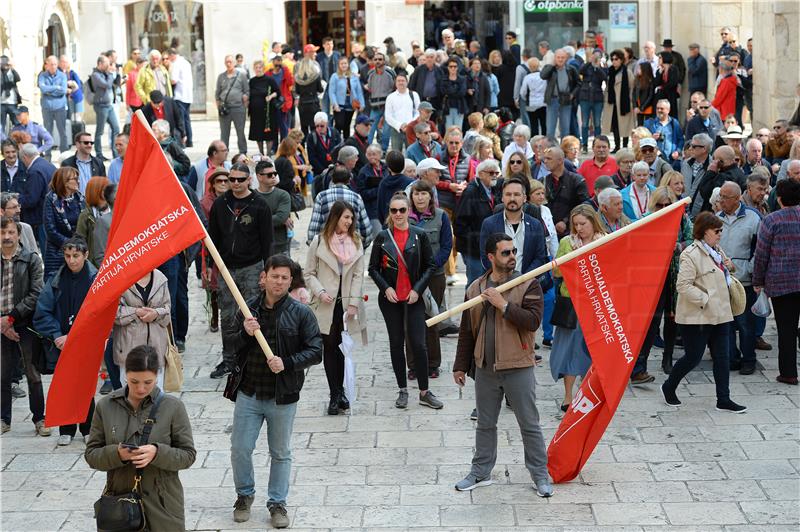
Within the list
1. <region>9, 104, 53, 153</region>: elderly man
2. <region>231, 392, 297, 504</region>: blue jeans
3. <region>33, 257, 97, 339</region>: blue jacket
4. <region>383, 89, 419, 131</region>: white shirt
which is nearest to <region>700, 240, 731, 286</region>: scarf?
<region>231, 392, 297, 504</region>: blue jeans

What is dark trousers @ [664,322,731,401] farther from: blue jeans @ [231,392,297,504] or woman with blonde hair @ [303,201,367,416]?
blue jeans @ [231,392,297,504]

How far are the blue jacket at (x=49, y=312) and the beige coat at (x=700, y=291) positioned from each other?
4572 mm

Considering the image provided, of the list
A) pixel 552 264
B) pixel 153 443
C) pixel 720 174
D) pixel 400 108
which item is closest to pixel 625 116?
pixel 400 108

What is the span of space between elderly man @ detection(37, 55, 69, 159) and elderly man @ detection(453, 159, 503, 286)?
39.9 ft

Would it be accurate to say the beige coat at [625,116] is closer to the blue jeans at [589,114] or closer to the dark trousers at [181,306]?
the blue jeans at [589,114]

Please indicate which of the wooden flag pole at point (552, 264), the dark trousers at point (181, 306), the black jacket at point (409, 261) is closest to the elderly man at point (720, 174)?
the black jacket at point (409, 261)

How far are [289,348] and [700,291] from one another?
3742 millimetres

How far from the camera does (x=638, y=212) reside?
Answer: 12.3 meters

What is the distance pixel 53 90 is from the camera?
73.2 ft

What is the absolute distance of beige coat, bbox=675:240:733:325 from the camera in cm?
1033

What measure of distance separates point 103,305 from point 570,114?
14.8 metres

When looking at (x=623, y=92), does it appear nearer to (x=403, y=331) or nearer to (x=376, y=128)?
(x=376, y=128)

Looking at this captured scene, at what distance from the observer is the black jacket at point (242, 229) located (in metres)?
10.9

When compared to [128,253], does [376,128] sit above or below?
above
